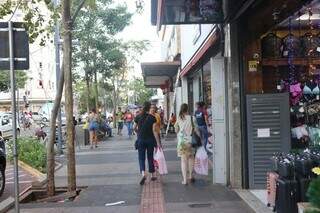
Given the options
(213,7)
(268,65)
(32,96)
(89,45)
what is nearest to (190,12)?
(213,7)

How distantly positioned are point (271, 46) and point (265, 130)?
1.75 metres

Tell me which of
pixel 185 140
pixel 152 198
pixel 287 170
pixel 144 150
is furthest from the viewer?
pixel 144 150

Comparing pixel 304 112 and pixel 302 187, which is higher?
pixel 304 112

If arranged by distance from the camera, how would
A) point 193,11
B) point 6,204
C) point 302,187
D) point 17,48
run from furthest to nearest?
point 193,11 → point 6,204 → point 17,48 → point 302,187

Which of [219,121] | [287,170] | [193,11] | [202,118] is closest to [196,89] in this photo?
[202,118]

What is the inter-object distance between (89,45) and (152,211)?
23780 mm

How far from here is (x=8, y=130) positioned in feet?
133

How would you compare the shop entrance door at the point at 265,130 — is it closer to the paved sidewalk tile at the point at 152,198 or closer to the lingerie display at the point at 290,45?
the lingerie display at the point at 290,45

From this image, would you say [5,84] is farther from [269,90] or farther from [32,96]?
[32,96]

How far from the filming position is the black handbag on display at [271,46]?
11539 mm

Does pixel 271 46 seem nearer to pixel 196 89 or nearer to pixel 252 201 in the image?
pixel 252 201

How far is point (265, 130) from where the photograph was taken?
1090 cm

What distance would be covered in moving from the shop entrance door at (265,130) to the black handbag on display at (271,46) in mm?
1085

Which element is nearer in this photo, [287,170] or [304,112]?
[287,170]
